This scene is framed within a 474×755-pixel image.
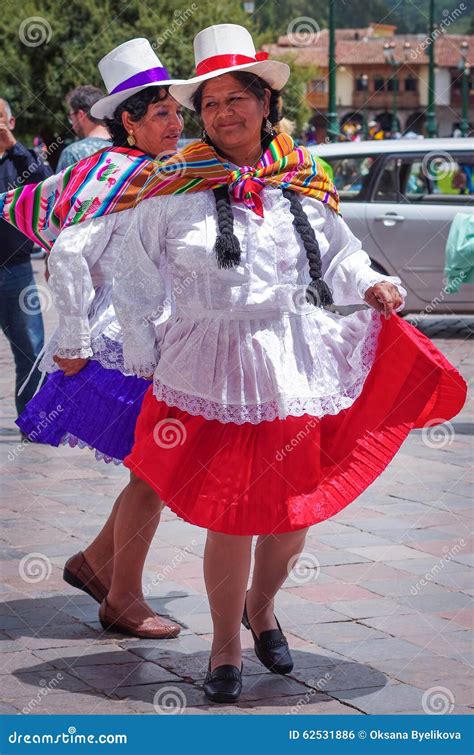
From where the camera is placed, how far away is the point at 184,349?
12.2 ft

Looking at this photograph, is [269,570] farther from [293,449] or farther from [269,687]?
[293,449]

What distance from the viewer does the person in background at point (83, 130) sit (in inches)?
295

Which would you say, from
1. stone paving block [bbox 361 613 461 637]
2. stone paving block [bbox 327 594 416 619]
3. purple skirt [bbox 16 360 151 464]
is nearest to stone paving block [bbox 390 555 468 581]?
stone paving block [bbox 327 594 416 619]

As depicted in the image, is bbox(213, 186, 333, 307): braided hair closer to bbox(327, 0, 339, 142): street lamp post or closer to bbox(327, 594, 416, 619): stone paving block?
bbox(327, 594, 416, 619): stone paving block

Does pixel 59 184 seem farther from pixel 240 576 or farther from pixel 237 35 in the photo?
pixel 240 576

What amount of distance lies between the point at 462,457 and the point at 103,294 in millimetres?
3214

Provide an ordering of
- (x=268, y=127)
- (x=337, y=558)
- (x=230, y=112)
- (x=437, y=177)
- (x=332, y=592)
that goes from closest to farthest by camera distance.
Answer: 1. (x=230, y=112)
2. (x=268, y=127)
3. (x=332, y=592)
4. (x=337, y=558)
5. (x=437, y=177)

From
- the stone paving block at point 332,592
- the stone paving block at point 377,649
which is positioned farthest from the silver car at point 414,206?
the stone paving block at point 377,649

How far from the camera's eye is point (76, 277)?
14.1ft

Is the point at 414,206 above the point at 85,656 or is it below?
below

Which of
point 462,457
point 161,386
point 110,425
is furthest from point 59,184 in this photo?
point 462,457

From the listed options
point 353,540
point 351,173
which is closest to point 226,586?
point 353,540

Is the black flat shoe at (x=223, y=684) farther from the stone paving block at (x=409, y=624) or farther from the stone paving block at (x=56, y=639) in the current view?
the stone paving block at (x=409, y=624)

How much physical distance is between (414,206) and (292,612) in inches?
310
